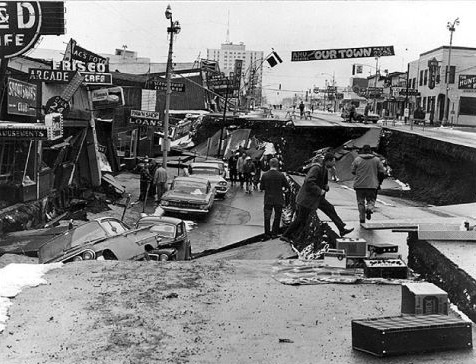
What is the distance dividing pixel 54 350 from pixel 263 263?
14.4ft

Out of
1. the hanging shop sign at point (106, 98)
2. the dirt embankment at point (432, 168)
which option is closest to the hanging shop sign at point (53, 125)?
the hanging shop sign at point (106, 98)

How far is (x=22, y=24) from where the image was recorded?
1780 centimetres

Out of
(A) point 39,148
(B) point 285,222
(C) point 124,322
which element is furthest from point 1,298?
(A) point 39,148

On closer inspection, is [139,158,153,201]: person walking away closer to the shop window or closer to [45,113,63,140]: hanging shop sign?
[45,113,63,140]: hanging shop sign

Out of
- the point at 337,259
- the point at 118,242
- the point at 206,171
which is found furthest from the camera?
the point at 206,171

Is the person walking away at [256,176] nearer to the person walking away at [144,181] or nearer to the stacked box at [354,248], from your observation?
the person walking away at [144,181]

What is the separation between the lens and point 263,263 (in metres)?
9.37

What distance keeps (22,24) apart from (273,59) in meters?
22.1

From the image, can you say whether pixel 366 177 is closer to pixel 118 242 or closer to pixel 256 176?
pixel 118 242

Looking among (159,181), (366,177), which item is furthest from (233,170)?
(366,177)

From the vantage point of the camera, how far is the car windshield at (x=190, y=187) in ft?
73.3

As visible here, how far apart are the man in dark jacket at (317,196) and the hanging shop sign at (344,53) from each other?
A: 70.5 feet

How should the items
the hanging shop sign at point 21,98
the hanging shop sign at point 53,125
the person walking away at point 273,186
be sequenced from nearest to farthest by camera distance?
the person walking away at point 273,186
the hanging shop sign at point 53,125
the hanging shop sign at point 21,98

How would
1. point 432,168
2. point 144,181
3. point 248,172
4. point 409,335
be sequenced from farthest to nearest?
1. point 248,172
2. point 432,168
3. point 144,181
4. point 409,335
